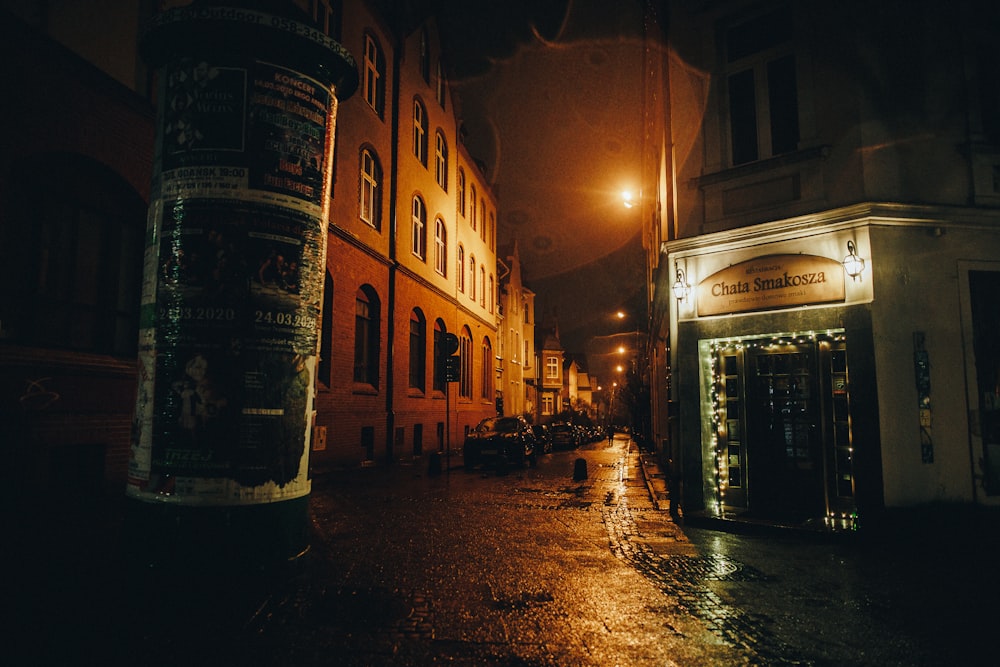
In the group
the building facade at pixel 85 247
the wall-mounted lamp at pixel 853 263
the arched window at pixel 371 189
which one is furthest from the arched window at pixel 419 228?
the wall-mounted lamp at pixel 853 263

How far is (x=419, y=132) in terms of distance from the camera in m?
24.3

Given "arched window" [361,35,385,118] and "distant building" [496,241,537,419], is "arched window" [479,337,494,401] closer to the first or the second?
"distant building" [496,241,537,419]

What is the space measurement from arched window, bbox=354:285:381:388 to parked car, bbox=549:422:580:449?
51.1 ft

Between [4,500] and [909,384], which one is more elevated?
[909,384]

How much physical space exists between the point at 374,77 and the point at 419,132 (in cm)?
426

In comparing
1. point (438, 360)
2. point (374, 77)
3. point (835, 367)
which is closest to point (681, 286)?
point (835, 367)

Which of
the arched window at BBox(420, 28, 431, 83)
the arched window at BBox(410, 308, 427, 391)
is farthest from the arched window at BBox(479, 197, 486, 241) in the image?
the arched window at BBox(410, 308, 427, 391)

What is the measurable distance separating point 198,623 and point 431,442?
19881 mm

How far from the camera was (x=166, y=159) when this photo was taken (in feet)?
17.8

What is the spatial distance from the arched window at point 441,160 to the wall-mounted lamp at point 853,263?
20.0 metres

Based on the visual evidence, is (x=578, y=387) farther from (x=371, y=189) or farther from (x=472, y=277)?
(x=371, y=189)

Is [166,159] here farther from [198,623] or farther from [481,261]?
[481,261]

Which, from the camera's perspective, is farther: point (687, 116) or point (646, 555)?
point (687, 116)

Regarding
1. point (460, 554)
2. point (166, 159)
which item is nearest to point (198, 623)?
point (460, 554)
